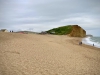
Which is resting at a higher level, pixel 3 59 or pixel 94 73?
pixel 3 59

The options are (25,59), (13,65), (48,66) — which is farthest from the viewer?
(25,59)

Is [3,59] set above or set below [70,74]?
above

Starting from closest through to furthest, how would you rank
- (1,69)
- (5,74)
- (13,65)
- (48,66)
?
(5,74)
(1,69)
(13,65)
(48,66)

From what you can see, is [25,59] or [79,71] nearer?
[79,71]

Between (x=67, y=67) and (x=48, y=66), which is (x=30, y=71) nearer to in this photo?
(x=48, y=66)

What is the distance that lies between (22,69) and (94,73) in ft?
17.3

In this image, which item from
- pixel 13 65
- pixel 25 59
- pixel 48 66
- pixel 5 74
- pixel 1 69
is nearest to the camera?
pixel 5 74

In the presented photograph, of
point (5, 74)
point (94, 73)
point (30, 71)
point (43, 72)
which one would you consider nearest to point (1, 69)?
point (5, 74)

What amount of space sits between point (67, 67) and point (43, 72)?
2.41 m

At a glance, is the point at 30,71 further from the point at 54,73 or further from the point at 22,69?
the point at 54,73

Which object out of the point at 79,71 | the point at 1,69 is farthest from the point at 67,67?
the point at 1,69

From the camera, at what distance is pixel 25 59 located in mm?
12617

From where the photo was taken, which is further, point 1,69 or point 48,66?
point 48,66

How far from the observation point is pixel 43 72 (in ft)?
33.8
